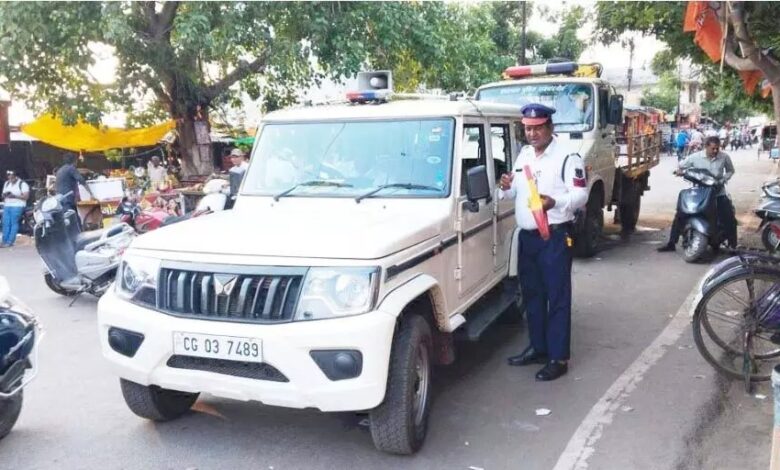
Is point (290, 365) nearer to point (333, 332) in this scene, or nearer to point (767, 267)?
point (333, 332)

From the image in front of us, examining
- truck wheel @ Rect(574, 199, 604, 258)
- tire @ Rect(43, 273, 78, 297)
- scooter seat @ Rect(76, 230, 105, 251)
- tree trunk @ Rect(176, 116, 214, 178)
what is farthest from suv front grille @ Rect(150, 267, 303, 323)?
tree trunk @ Rect(176, 116, 214, 178)

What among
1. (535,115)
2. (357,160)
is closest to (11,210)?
(357,160)

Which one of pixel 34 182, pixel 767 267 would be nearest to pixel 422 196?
pixel 767 267

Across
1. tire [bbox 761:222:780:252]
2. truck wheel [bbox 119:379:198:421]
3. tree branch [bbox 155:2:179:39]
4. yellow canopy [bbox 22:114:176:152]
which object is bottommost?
truck wheel [bbox 119:379:198:421]

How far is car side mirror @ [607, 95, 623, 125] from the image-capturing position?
9281 millimetres

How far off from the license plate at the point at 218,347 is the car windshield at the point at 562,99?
21.2 feet

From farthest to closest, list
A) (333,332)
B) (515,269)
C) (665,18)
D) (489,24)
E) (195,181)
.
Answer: (489,24) < (195,181) < (665,18) < (515,269) < (333,332)

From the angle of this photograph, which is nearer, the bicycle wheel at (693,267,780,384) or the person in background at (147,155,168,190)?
the bicycle wheel at (693,267,780,384)

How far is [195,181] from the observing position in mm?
14656

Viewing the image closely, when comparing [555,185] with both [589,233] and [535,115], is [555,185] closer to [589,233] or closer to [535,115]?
[535,115]

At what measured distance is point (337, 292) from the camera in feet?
10.6

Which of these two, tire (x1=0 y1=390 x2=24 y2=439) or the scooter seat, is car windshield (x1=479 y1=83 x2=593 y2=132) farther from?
tire (x1=0 y1=390 x2=24 y2=439)

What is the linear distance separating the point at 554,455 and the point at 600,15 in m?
11.0

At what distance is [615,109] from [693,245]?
2152 mm
